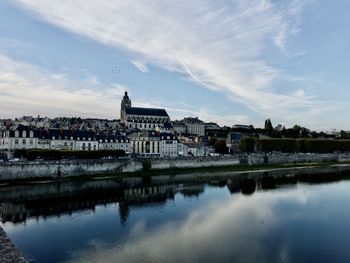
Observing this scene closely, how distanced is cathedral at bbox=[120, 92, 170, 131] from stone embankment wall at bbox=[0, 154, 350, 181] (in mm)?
49951

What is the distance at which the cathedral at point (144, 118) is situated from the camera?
122 metres

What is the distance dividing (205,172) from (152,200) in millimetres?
25321

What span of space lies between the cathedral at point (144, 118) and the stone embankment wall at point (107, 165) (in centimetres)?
4995

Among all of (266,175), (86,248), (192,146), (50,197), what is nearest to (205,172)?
(266,175)

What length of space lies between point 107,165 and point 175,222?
1055 inches

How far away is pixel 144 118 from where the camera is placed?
12494 cm

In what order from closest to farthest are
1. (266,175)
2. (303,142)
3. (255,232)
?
(255,232) < (266,175) < (303,142)

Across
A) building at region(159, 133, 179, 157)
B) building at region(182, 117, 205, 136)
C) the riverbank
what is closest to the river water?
the riverbank

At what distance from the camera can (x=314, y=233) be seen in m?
25.1

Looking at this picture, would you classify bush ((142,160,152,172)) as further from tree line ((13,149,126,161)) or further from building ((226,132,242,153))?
building ((226,132,242,153))

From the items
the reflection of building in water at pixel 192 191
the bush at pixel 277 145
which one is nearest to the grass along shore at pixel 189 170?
the reflection of building in water at pixel 192 191

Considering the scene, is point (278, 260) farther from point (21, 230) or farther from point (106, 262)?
point (21, 230)

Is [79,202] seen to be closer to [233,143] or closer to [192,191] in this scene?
[192,191]

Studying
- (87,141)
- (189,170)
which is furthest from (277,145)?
(87,141)
